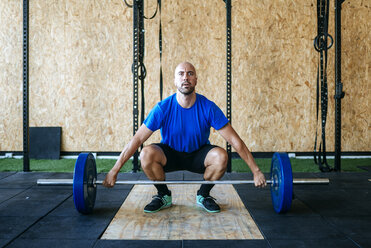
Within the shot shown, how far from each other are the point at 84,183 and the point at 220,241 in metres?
0.86

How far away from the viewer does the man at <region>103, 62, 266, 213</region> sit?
203 centimetres

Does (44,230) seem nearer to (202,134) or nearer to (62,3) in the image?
(202,134)

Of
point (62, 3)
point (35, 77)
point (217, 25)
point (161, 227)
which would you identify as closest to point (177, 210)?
Answer: point (161, 227)

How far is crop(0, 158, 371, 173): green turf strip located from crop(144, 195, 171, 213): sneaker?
4.22 ft

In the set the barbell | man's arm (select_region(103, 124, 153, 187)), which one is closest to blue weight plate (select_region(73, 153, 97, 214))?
the barbell

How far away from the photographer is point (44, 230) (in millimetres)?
1706

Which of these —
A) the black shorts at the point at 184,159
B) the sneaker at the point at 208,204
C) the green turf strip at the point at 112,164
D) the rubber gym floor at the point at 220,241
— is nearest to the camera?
the rubber gym floor at the point at 220,241

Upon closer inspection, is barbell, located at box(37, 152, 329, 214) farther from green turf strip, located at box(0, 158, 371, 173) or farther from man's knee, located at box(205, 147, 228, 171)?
green turf strip, located at box(0, 158, 371, 173)

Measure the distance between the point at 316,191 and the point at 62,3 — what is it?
11.3 ft

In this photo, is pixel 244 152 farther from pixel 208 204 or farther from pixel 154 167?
pixel 154 167

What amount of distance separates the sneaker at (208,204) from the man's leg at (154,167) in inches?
8.6

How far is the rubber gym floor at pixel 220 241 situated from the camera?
1.55 metres

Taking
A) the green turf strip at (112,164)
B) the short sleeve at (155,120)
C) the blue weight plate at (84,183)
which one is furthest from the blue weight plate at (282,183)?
the green turf strip at (112,164)

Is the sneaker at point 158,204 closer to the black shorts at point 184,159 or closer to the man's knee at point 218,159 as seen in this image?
the black shorts at point 184,159
